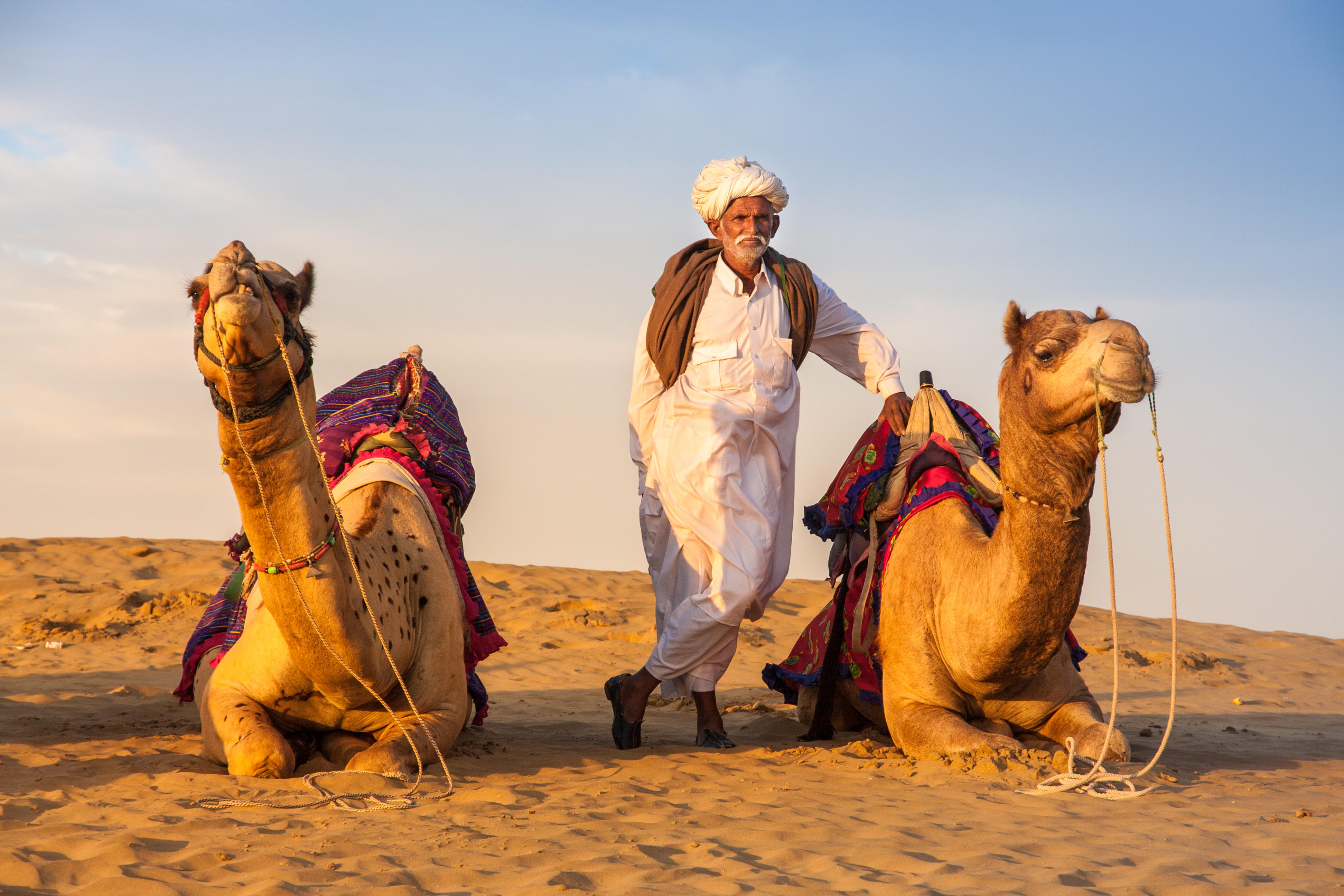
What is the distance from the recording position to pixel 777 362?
248 inches

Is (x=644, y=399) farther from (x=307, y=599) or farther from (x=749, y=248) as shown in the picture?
(x=307, y=599)

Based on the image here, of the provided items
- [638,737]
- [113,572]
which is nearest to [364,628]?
[638,737]

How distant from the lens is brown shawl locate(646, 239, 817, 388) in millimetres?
6316

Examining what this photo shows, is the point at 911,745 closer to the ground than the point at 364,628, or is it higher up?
closer to the ground

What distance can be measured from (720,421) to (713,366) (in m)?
0.34

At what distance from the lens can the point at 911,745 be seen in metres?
5.16

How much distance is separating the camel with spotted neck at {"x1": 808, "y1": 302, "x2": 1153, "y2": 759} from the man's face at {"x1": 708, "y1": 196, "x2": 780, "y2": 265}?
1.74m

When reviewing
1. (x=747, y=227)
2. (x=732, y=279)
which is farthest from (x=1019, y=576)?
(x=747, y=227)

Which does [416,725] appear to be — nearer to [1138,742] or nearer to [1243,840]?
[1243,840]

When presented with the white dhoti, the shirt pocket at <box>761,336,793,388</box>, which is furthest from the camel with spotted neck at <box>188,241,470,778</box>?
the shirt pocket at <box>761,336,793,388</box>

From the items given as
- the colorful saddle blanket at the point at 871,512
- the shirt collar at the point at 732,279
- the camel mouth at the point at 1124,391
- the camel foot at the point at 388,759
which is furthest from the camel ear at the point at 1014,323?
the camel foot at the point at 388,759

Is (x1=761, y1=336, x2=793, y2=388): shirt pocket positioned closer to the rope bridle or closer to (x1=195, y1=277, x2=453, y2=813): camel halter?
(x1=195, y1=277, x2=453, y2=813): camel halter

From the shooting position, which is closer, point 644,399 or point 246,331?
point 246,331

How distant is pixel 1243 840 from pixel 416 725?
10.1ft
